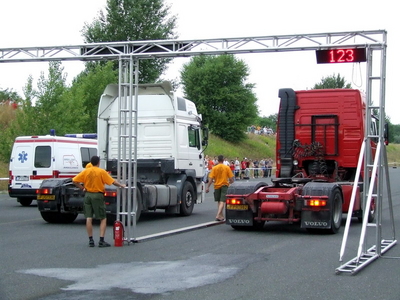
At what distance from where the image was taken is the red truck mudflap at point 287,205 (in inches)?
528

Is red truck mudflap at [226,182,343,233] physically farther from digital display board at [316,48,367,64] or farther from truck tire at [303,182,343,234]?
digital display board at [316,48,367,64]

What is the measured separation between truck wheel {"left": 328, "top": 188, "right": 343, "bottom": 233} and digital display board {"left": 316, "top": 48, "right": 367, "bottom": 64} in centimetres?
291

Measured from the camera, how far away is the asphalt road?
786 cm

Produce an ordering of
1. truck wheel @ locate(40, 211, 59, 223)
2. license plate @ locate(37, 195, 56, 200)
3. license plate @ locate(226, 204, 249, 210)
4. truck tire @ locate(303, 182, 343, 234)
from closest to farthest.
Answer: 1. truck tire @ locate(303, 182, 343, 234)
2. license plate @ locate(226, 204, 249, 210)
3. license plate @ locate(37, 195, 56, 200)
4. truck wheel @ locate(40, 211, 59, 223)

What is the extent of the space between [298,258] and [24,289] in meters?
4.54

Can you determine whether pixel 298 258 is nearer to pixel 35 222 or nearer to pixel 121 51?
pixel 121 51

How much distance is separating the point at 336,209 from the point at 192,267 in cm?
532

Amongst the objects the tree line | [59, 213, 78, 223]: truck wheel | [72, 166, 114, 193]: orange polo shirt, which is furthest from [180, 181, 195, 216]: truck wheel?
the tree line

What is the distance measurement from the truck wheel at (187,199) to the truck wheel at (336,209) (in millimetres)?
5262

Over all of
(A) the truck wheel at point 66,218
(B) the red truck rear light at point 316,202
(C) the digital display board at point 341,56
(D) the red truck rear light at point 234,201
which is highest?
(C) the digital display board at point 341,56

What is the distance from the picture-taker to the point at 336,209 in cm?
1396

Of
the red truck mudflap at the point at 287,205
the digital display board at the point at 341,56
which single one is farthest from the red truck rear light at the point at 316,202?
the digital display board at the point at 341,56

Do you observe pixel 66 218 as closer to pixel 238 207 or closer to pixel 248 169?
pixel 238 207

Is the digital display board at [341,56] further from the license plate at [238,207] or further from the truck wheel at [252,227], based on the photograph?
the truck wheel at [252,227]
